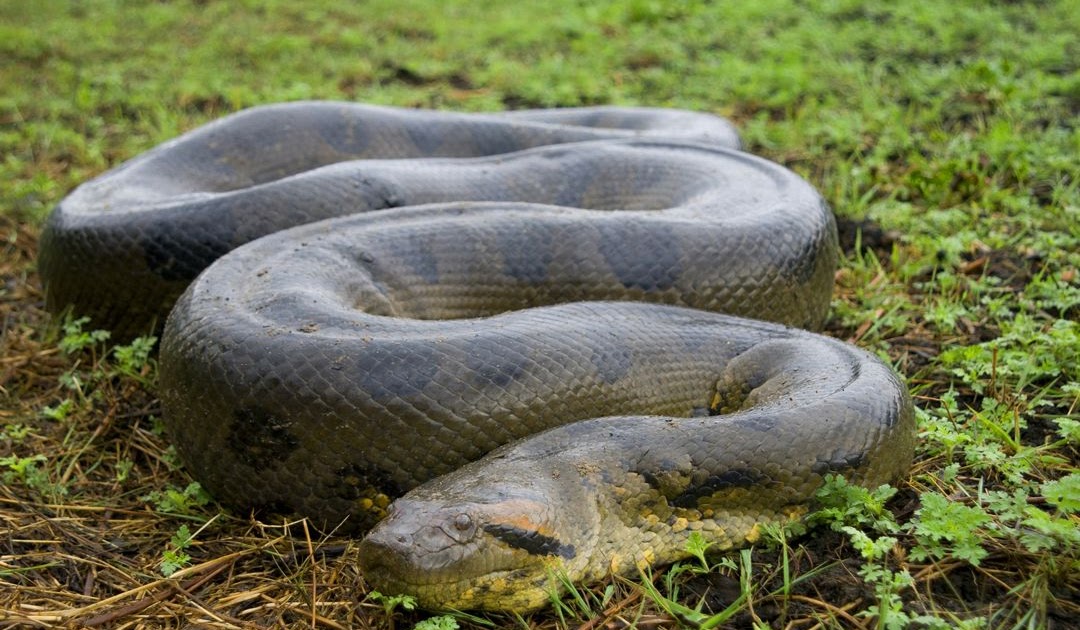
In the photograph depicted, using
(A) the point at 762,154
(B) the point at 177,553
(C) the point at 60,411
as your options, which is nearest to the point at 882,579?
(B) the point at 177,553

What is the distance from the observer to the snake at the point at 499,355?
3.49 meters

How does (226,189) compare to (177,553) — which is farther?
(226,189)

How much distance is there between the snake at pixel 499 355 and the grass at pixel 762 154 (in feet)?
0.58

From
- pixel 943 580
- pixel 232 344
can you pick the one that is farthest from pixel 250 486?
pixel 943 580

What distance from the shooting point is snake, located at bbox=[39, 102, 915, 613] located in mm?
3488

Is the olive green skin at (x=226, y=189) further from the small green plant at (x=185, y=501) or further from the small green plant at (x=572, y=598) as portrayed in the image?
the small green plant at (x=572, y=598)

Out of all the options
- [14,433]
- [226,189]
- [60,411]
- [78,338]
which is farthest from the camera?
[226,189]

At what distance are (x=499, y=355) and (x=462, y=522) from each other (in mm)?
772

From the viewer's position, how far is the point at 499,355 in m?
3.80

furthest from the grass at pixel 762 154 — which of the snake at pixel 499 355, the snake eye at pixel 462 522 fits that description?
the snake eye at pixel 462 522

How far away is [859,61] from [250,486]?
7.14 meters

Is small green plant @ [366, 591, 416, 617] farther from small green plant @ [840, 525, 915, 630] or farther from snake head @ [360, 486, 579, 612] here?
small green plant @ [840, 525, 915, 630]

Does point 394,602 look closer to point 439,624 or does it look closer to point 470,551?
point 439,624

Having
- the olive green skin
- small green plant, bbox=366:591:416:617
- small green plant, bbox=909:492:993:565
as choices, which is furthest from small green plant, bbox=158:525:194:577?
small green plant, bbox=909:492:993:565
